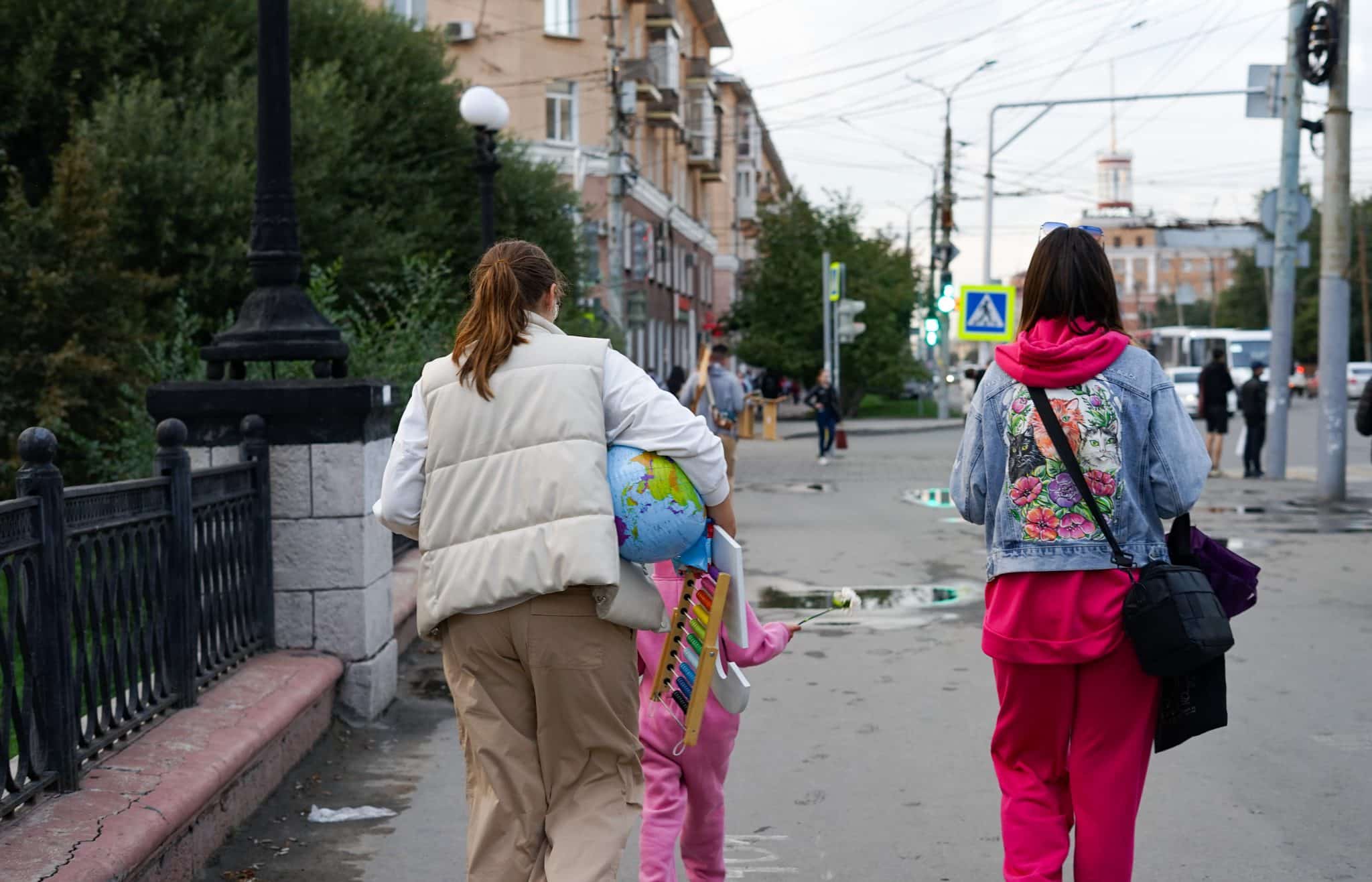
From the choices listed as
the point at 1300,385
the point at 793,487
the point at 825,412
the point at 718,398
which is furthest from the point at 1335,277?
the point at 1300,385

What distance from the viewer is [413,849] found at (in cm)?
493

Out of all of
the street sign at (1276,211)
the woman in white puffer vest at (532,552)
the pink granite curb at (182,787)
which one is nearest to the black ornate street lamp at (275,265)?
the pink granite curb at (182,787)

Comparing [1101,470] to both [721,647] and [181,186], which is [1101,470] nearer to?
[721,647]

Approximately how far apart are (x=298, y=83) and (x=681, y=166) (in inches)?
1615

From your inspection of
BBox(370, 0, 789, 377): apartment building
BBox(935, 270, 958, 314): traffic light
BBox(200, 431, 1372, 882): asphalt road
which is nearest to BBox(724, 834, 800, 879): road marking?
BBox(200, 431, 1372, 882): asphalt road

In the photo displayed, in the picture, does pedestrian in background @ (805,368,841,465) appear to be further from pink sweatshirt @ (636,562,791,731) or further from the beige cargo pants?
the beige cargo pants

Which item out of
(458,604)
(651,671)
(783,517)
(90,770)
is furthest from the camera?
(783,517)

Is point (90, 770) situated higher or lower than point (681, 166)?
lower

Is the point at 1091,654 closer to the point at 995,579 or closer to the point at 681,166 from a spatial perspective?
the point at 995,579

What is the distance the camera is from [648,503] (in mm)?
3518

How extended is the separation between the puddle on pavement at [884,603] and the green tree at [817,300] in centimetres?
3981

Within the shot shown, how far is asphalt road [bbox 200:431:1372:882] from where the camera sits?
15.6 ft

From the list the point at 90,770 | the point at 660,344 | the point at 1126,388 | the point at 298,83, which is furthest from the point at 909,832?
the point at 660,344

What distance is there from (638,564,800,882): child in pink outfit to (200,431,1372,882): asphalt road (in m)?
0.67
